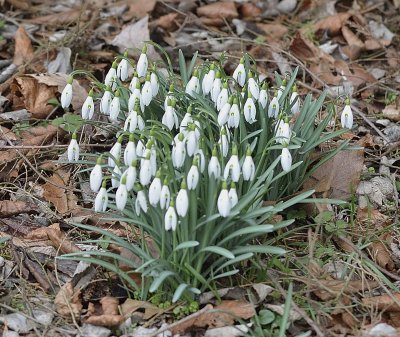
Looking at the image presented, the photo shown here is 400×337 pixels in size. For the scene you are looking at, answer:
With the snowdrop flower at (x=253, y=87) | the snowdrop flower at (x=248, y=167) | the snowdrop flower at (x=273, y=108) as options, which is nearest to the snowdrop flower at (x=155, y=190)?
the snowdrop flower at (x=248, y=167)

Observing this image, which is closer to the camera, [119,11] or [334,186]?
[334,186]

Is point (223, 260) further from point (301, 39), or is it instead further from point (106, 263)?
point (301, 39)

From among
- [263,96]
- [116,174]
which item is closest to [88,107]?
[116,174]

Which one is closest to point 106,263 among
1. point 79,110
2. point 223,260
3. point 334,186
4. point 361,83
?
point 223,260

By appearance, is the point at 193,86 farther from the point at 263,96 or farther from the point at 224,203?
the point at 224,203

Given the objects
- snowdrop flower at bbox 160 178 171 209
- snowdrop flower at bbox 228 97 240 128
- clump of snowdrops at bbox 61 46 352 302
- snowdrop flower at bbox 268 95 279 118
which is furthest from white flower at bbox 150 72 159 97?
snowdrop flower at bbox 160 178 171 209
